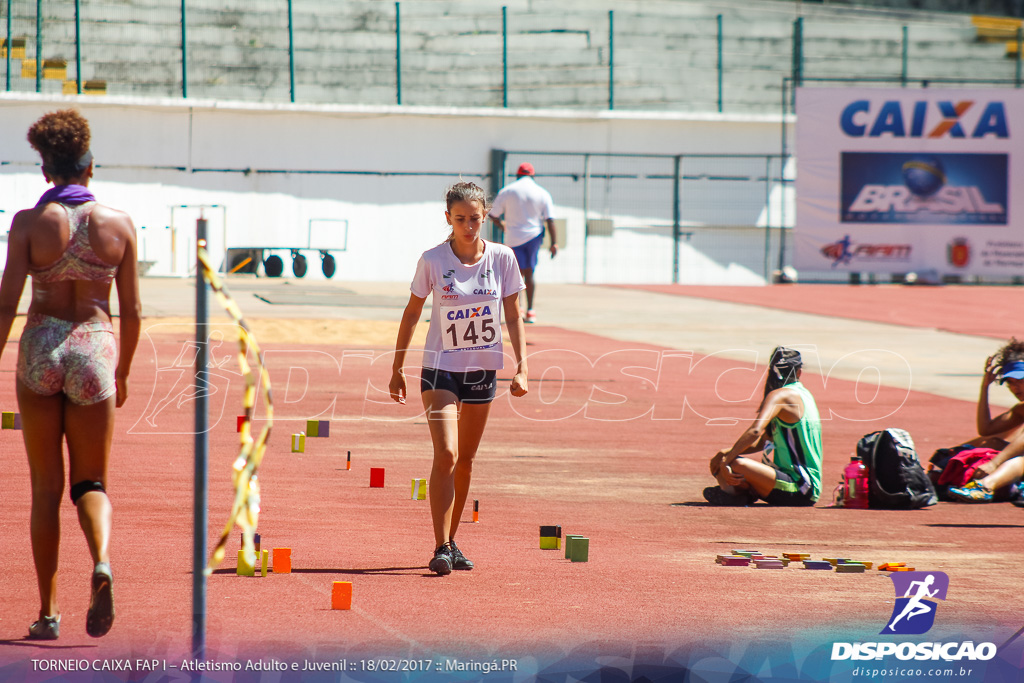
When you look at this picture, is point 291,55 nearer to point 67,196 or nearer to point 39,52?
point 39,52

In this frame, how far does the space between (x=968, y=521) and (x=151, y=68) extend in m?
29.9

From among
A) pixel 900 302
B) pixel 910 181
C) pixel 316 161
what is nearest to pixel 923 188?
pixel 910 181

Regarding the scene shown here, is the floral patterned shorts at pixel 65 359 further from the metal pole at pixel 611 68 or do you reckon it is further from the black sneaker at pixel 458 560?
the metal pole at pixel 611 68

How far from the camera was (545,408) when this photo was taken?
495 inches

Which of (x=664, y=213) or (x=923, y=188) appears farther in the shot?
(x=664, y=213)

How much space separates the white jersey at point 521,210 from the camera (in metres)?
17.9

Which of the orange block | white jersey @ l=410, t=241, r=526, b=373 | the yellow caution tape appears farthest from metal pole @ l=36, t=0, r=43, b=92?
the yellow caution tape

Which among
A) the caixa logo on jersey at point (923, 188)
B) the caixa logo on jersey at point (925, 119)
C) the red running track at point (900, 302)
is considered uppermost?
the caixa logo on jersey at point (925, 119)

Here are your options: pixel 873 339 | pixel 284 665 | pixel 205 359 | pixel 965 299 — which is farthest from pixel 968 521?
pixel 965 299

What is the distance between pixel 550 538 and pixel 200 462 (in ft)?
10.3

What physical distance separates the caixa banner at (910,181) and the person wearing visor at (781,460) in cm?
2312

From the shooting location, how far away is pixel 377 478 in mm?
8750

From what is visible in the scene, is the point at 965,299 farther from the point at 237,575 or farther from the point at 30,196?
the point at 237,575

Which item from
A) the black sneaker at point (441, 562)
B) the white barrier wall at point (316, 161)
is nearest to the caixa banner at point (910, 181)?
the white barrier wall at point (316, 161)
